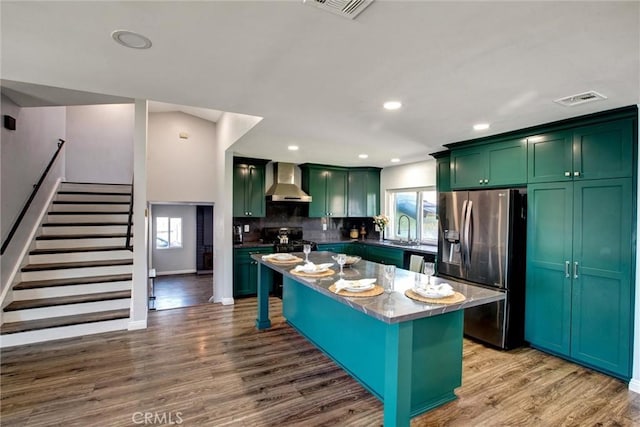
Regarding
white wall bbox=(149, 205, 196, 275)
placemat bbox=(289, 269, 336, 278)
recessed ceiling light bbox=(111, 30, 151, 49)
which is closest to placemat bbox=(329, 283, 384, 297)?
placemat bbox=(289, 269, 336, 278)

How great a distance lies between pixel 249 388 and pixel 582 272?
10.6 ft

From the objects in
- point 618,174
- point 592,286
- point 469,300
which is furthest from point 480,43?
point 592,286

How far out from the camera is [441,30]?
1.60 m

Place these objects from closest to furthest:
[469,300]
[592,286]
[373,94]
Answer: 1. [469,300]
2. [373,94]
3. [592,286]

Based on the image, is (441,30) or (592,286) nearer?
(441,30)

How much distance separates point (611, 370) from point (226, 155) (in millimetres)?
5225

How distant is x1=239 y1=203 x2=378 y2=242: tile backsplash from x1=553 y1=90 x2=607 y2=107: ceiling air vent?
4430 millimetres

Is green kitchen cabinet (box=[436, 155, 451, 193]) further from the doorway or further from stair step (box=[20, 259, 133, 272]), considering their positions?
the doorway

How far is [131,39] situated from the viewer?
1.77 meters

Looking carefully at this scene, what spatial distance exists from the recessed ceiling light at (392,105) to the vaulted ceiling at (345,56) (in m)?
0.06

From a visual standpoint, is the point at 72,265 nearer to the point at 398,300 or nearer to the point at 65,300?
the point at 65,300

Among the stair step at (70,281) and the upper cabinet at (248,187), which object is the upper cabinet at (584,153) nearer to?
the upper cabinet at (248,187)

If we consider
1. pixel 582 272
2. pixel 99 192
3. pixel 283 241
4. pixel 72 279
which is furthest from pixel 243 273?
pixel 582 272

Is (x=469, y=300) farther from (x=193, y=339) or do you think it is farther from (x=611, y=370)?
(x=193, y=339)
